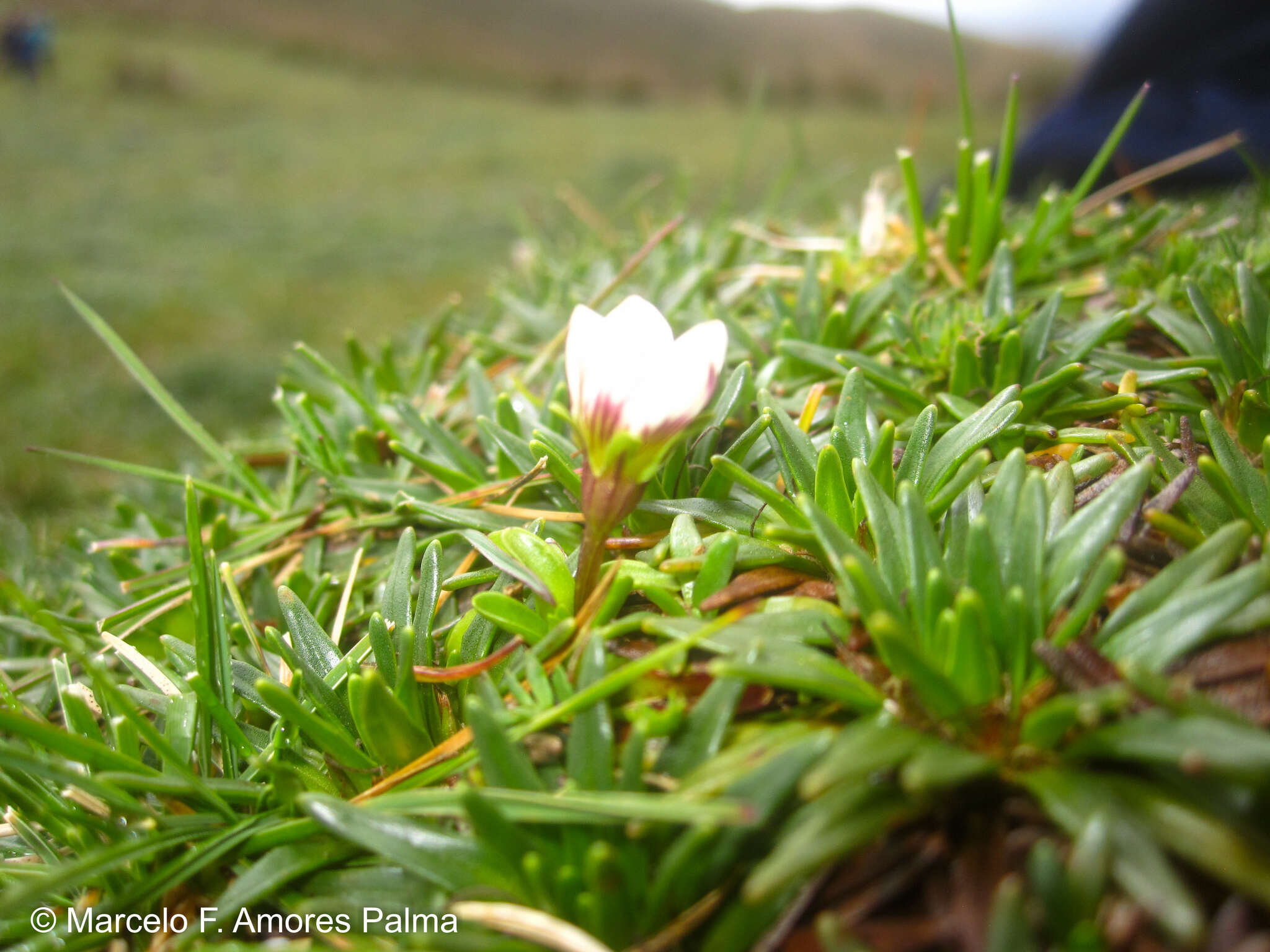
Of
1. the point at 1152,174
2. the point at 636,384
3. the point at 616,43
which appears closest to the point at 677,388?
the point at 636,384

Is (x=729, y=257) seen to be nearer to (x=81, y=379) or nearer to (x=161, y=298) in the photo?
(x=81, y=379)

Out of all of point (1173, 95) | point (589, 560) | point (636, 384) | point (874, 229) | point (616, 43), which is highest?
point (616, 43)

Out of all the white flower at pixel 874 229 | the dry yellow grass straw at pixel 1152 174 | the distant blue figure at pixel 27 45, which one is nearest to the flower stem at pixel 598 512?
the white flower at pixel 874 229

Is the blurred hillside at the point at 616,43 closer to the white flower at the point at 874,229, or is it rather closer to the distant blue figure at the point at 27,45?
the distant blue figure at the point at 27,45

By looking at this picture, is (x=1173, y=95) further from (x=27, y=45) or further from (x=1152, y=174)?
(x=27, y=45)

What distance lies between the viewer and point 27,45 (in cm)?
727

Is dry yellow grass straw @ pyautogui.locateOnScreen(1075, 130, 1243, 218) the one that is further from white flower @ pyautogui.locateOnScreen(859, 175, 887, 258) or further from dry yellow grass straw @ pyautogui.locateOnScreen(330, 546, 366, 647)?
dry yellow grass straw @ pyautogui.locateOnScreen(330, 546, 366, 647)

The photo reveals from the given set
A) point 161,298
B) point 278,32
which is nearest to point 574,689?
point 161,298

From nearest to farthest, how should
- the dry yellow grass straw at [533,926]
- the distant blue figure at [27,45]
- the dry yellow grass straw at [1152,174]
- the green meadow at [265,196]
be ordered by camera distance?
the dry yellow grass straw at [533,926] < the dry yellow grass straw at [1152,174] < the green meadow at [265,196] < the distant blue figure at [27,45]

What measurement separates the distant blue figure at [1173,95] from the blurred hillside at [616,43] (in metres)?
8.08

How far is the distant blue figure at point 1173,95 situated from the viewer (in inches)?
67.3

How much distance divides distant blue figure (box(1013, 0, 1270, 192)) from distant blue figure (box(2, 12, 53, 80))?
902cm

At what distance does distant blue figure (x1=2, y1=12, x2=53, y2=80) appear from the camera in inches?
287

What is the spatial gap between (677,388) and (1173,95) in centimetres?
208
